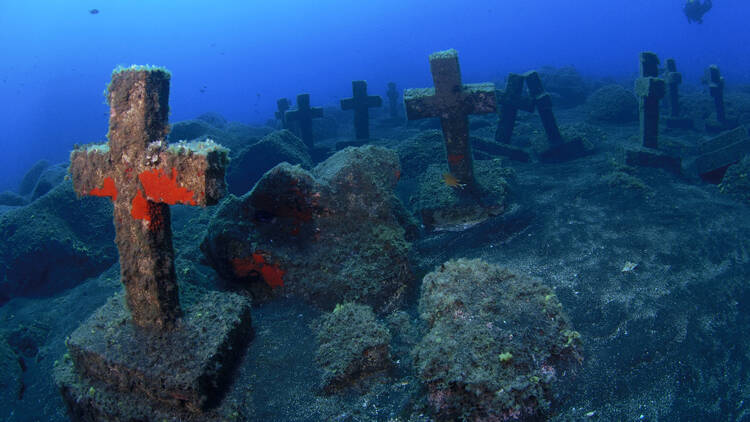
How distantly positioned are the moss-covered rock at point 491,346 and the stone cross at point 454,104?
3.14 metres

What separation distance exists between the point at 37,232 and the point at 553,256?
8917mm

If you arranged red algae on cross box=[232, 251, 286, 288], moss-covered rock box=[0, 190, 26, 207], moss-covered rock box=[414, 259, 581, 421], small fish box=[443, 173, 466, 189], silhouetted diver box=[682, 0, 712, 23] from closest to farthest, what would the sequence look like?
moss-covered rock box=[414, 259, 581, 421] → red algae on cross box=[232, 251, 286, 288] → small fish box=[443, 173, 466, 189] → moss-covered rock box=[0, 190, 26, 207] → silhouetted diver box=[682, 0, 712, 23]

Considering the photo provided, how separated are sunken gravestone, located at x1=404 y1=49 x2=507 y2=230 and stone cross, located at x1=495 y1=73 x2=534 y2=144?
374 centimetres

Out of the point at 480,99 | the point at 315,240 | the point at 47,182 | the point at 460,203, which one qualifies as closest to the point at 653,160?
the point at 480,99

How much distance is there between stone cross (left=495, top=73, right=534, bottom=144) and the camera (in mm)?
9562

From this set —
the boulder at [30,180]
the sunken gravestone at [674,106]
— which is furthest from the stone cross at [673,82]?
the boulder at [30,180]

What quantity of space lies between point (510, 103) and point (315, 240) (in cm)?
756

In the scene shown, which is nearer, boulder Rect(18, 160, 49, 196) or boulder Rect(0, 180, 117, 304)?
boulder Rect(0, 180, 117, 304)

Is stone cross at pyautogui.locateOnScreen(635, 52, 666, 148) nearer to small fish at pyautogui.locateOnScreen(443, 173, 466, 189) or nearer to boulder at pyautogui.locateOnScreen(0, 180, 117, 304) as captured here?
small fish at pyautogui.locateOnScreen(443, 173, 466, 189)

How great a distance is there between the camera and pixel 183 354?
298cm

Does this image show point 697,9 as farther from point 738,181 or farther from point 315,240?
point 315,240

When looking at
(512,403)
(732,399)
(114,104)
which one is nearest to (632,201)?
(732,399)

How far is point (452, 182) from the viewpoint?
6293 mm

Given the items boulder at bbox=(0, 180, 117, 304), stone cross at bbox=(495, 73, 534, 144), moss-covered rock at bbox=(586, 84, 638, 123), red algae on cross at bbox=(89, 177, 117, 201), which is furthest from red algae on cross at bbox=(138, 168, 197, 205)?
moss-covered rock at bbox=(586, 84, 638, 123)
